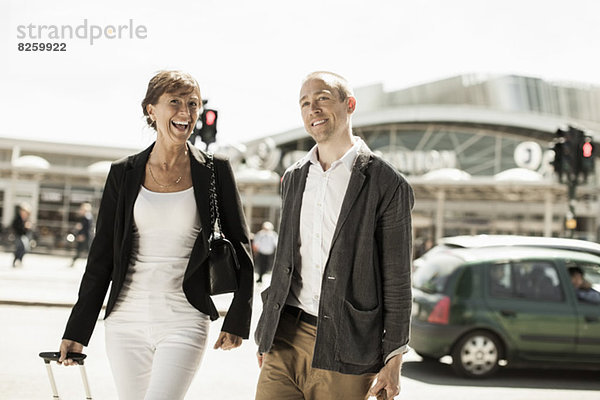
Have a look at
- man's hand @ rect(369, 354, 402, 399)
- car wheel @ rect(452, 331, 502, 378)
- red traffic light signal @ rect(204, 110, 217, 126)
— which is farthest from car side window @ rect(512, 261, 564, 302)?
red traffic light signal @ rect(204, 110, 217, 126)

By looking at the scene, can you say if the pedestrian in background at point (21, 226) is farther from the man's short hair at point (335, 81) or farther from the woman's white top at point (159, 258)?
the man's short hair at point (335, 81)

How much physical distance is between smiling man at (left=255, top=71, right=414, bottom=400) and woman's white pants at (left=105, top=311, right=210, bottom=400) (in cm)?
31

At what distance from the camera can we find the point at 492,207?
34125mm

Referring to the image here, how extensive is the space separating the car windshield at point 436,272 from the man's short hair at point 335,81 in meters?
5.27

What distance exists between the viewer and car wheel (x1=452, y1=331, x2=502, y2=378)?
307 inches

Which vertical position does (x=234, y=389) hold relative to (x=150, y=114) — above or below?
below

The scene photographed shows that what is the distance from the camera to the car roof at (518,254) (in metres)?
8.03

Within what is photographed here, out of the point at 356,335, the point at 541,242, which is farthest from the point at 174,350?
the point at 541,242

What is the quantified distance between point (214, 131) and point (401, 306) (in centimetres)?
1009

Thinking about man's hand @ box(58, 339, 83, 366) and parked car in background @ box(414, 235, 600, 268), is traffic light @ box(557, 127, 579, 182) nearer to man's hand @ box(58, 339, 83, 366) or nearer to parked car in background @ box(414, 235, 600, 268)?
parked car in background @ box(414, 235, 600, 268)

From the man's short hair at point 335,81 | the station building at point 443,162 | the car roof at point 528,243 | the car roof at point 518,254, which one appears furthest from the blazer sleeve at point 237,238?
the station building at point 443,162

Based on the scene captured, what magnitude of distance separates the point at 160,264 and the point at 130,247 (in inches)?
6.1

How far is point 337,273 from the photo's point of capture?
9.24 ft

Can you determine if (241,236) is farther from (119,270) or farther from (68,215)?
(68,215)
